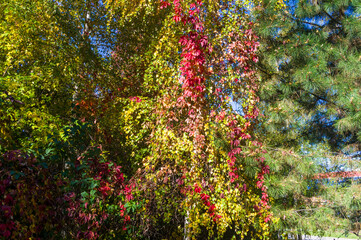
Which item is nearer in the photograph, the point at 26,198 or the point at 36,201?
the point at 26,198

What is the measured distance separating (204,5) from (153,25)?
2540mm

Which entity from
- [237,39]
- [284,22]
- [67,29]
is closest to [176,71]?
[237,39]

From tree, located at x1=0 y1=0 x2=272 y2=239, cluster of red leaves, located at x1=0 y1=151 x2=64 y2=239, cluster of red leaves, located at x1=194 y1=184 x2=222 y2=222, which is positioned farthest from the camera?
cluster of red leaves, located at x1=194 y1=184 x2=222 y2=222

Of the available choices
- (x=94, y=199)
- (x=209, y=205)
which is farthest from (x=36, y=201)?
(x=209, y=205)

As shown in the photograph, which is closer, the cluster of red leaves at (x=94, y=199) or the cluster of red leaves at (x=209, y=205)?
the cluster of red leaves at (x=94, y=199)

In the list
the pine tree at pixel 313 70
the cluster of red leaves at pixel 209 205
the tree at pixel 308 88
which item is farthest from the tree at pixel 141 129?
the pine tree at pixel 313 70

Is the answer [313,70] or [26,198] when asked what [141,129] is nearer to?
[26,198]

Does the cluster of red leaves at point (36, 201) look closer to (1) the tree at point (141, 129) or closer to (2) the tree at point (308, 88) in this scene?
(1) the tree at point (141, 129)

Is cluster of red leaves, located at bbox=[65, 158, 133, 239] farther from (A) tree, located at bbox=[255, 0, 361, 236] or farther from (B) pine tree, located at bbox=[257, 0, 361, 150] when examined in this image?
(B) pine tree, located at bbox=[257, 0, 361, 150]

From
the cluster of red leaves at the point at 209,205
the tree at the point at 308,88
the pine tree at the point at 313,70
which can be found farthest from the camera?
the pine tree at the point at 313,70

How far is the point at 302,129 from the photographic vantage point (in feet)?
21.7

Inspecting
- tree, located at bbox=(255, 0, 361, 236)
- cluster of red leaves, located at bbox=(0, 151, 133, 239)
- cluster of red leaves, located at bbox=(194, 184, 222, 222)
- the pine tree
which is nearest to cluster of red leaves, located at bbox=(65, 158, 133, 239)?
cluster of red leaves, located at bbox=(0, 151, 133, 239)

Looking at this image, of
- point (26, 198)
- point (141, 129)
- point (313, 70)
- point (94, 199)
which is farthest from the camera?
point (141, 129)

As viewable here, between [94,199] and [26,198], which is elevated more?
[94,199]
